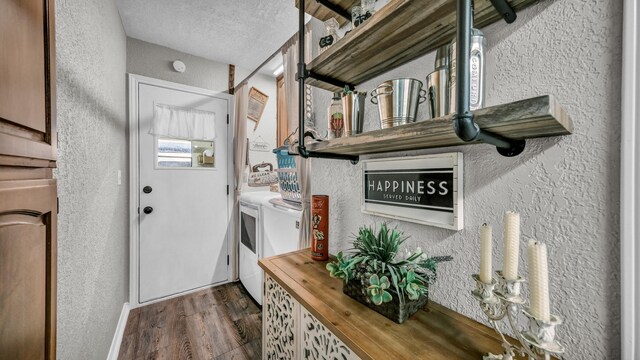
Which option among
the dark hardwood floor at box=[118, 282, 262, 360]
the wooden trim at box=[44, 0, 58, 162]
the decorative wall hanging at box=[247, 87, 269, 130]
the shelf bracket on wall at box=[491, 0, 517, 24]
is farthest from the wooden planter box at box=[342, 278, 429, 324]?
the decorative wall hanging at box=[247, 87, 269, 130]

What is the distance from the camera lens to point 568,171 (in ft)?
1.83

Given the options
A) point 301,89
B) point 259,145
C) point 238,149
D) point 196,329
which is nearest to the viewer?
point 301,89

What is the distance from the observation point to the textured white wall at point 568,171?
1.65 ft

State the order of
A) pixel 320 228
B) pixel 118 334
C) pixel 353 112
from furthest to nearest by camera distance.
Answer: pixel 118 334, pixel 320 228, pixel 353 112

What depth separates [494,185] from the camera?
68 cm

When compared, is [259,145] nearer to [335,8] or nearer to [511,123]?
[335,8]

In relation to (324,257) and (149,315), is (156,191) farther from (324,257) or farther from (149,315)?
(324,257)

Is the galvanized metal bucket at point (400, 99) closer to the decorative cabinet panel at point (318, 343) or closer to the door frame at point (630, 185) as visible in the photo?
the door frame at point (630, 185)

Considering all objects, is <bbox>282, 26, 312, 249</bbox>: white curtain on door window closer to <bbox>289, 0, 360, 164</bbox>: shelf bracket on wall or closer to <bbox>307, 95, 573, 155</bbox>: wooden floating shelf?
<bbox>289, 0, 360, 164</bbox>: shelf bracket on wall

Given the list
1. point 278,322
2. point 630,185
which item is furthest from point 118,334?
point 630,185

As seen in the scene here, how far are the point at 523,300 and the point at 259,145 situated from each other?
9.16 ft

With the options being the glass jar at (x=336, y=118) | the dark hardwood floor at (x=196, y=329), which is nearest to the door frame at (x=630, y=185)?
the glass jar at (x=336, y=118)

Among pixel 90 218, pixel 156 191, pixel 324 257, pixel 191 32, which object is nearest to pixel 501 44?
pixel 324 257

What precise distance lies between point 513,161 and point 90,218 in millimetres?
Answer: 1733
